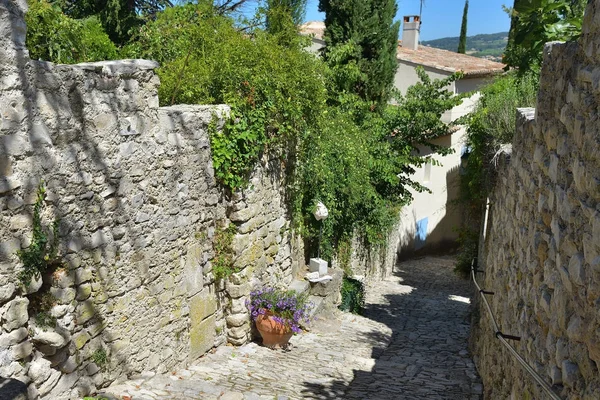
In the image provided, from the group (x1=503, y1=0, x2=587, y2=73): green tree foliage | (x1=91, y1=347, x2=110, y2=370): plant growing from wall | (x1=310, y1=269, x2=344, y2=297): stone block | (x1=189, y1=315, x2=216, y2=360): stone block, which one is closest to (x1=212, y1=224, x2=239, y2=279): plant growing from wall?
(x1=189, y1=315, x2=216, y2=360): stone block

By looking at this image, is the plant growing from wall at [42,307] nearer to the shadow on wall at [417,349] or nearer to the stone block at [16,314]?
the stone block at [16,314]

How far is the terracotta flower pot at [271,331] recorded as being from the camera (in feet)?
24.4

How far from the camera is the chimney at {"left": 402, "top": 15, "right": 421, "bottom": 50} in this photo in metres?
24.3

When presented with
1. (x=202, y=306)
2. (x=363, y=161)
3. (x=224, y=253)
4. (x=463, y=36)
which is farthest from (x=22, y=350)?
(x=463, y=36)

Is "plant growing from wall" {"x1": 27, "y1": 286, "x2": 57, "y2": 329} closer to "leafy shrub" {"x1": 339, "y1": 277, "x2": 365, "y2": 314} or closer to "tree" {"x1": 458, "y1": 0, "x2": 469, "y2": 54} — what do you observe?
"leafy shrub" {"x1": 339, "y1": 277, "x2": 365, "y2": 314}

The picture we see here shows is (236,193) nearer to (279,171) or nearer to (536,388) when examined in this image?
(279,171)

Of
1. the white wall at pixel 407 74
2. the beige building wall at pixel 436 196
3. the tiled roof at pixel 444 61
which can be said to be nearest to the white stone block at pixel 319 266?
the beige building wall at pixel 436 196

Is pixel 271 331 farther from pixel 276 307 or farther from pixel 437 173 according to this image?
pixel 437 173

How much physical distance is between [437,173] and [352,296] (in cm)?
985

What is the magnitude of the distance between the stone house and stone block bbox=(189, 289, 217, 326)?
11284 mm

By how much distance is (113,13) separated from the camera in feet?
41.4

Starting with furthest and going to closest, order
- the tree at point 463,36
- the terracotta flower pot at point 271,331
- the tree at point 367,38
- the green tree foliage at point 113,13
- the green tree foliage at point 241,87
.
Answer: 1. the tree at point 463,36
2. the tree at point 367,38
3. the green tree foliage at point 113,13
4. the terracotta flower pot at point 271,331
5. the green tree foliage at point 241,87

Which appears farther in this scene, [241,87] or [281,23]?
[281,23]

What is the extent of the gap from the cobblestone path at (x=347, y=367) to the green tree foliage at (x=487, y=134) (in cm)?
264
